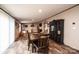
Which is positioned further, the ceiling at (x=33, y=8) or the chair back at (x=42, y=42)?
the ceiling at (x=33, y=8)

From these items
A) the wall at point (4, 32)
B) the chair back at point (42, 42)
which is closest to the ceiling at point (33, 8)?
the wall at point (4, 32)

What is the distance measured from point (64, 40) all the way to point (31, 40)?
2.38m

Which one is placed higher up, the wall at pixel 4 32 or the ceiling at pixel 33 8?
the ceiling at pixel 33 8

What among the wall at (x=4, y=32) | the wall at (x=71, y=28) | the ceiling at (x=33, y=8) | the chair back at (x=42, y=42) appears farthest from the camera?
the wall at (x=71, y=28)

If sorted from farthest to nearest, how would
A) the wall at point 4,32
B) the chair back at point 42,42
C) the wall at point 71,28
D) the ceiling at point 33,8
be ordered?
the wall at point 71,28
the wall at point 4,32
the ceiling at point 33,8
the chair back at point 42,42

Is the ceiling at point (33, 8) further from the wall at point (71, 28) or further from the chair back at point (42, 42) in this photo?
the chair back at point (42, 42)

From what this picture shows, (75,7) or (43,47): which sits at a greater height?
(75,7)

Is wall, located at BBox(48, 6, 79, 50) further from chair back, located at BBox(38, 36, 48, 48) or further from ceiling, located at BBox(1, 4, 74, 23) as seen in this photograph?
chair back, located at BBox(38, 36, 48, 48)

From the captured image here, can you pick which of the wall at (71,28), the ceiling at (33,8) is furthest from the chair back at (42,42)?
the wall at (71,28)

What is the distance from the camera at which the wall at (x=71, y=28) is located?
18.3 ft

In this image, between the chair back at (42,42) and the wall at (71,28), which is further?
the wall at (71,28)
